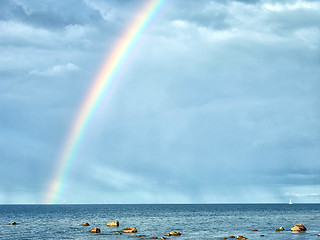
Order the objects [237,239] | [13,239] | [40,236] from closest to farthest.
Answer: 1. [237,239]
2. [13,239]
3. [40,236]

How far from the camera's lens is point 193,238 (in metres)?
84.5

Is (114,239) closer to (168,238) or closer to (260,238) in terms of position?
(168,238)

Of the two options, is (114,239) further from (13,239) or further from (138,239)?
(13,239)

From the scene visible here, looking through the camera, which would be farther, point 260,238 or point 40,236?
point 40,236

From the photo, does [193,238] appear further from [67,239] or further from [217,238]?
[67,239]

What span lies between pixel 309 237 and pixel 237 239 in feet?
53.7

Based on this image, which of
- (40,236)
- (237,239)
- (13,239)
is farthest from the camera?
(40,236)

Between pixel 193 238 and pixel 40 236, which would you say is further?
pixel 40 236

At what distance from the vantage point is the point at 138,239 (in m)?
83.2

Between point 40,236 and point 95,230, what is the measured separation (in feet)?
42.6

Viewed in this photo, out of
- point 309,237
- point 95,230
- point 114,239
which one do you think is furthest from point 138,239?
point 309,237

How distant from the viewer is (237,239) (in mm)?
80750

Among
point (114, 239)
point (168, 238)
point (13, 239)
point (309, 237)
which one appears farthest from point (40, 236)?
point (309, 237)

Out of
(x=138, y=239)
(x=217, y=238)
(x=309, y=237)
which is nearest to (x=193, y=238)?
(x=217, y=238)
